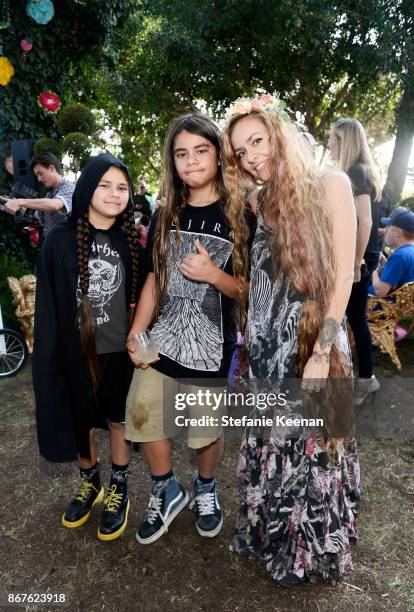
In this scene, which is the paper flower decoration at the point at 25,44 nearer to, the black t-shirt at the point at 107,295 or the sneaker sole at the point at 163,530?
the black t-shirt at the point at 107,295

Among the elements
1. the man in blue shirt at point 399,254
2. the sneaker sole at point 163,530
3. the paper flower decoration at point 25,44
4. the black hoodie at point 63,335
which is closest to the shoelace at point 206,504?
the sneaker sole at point 163,530

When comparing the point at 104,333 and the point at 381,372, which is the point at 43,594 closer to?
the point at 104,333

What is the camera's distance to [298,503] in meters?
2.00

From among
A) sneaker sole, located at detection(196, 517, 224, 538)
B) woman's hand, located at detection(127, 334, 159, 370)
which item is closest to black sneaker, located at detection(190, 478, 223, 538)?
sneaker sole, located at detection(196, 517, 224, 538)

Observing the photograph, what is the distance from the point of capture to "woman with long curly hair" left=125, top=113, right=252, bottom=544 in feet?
6.64

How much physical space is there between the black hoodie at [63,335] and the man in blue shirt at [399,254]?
3.09 m

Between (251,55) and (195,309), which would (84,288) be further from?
(251,55)

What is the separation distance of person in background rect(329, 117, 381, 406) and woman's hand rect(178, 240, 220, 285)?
5.52 feet

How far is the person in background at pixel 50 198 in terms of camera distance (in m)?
4.51

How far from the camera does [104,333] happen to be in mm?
2316

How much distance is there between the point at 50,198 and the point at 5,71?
3093 mm

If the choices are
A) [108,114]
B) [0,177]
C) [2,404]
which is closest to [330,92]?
[108,114]

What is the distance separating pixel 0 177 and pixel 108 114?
31.3ft

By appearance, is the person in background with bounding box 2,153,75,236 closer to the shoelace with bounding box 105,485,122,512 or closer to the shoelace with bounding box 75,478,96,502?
the shoelace with bounding box 75,478,96,502
